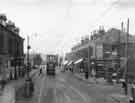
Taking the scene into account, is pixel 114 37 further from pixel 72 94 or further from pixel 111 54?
pixel 72 94

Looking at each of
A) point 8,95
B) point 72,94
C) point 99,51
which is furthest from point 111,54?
point 8,95

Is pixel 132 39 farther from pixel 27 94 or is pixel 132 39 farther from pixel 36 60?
pixel 36 60

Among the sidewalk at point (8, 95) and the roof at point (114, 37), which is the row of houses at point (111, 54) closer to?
the roof at point (114, 37)

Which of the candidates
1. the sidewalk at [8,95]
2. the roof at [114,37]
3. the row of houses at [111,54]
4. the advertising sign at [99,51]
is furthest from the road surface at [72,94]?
the roof at [114,37]

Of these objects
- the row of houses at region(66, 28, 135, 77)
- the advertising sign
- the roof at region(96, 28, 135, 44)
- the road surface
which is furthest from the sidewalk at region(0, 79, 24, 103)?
the roof at region(96, 28, 135, 44)

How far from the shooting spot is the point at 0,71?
1272 inches

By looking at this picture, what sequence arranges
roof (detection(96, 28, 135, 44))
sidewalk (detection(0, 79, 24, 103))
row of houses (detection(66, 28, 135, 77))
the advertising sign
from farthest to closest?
roof (detection(96, 28, 135, 44)), the advertising sign, row of houses (detection(66, 28, 135, 77)), sidewalk (detection(0, 79, 24, 103))

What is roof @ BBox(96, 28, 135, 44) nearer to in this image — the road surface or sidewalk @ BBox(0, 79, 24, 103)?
the road surface

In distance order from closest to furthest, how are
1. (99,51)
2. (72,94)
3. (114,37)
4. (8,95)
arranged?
1. (8,95)
2. (72,94)
3. (99,51)
4. (114,37)

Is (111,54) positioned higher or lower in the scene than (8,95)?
higher

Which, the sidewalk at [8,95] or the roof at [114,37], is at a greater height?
the roof at [114,37]

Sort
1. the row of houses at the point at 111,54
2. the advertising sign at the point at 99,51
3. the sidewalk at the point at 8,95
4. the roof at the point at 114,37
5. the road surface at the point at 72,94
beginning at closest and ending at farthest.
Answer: the sidewalk at the point at 8,95 < the road surface at the point at 72,94 < the row of houses at the point at 111,54 < the advertising sign at the point at 99,51 < the roof at the point at 114,37

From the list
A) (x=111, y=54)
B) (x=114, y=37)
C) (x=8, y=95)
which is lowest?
(x=8, y=95)

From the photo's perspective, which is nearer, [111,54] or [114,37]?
[111,54]
